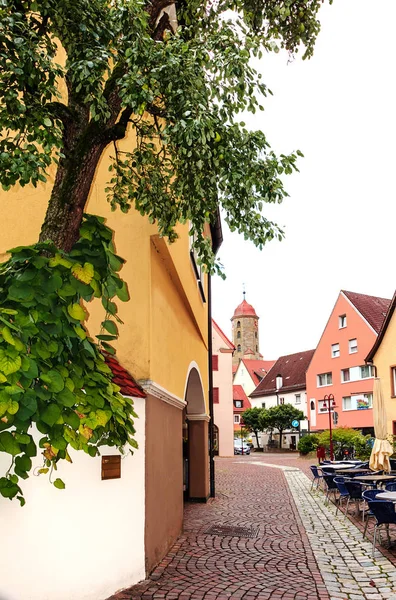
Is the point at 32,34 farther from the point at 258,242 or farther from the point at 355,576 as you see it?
the point at 355,576

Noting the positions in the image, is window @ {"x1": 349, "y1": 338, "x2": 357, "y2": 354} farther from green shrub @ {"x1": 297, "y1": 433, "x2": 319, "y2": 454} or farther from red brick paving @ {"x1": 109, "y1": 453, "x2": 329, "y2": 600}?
red brick paving @ {"x1": 109, "y1": 453, "x2": 329, "y2": 600}

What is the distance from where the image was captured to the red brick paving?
705cm

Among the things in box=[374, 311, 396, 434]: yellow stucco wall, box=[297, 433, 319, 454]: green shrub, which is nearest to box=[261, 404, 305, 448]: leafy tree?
box=[297, 433, 319, 454]: green shrub

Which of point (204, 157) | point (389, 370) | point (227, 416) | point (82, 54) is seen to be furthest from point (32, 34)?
point (227, 416)

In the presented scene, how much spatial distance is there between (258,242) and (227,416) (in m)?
37.6

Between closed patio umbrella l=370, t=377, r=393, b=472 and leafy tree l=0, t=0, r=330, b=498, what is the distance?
38.1 ft

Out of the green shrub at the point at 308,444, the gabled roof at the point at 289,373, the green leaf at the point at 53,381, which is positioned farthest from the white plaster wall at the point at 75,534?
the gabled roof at the point at 289,373

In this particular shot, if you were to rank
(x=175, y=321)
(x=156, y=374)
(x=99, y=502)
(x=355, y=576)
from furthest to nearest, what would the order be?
(x=175, y=321)
(x=156, y=374)
(x=355, y=576)
(x=99, y=502)

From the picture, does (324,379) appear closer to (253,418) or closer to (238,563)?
(253,418)

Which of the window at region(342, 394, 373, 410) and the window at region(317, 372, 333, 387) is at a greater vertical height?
the window at region(317, 372, 333, 387)

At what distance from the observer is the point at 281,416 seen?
5194 centimetres

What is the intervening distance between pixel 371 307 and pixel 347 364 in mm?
4567

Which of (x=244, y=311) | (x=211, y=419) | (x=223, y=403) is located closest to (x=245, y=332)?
(x=244, y=311)

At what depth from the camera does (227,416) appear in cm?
4306
